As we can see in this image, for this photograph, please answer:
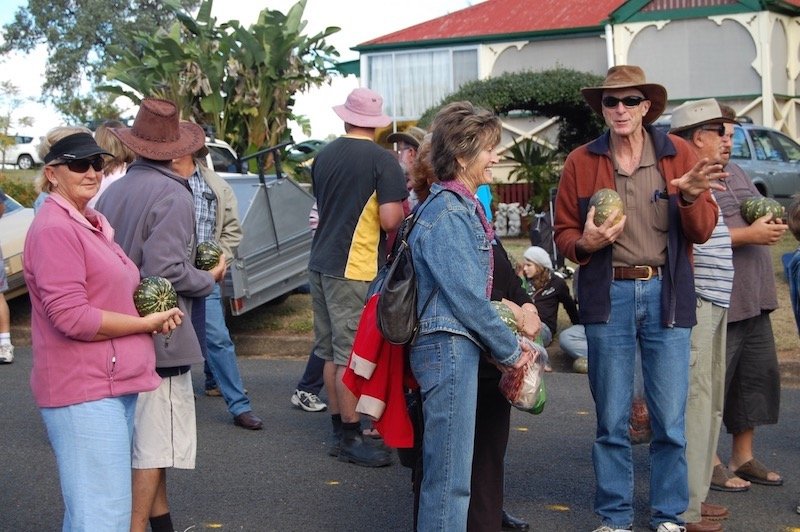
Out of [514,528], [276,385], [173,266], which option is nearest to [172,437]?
[173,266]

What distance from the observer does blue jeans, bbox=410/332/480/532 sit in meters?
4.36

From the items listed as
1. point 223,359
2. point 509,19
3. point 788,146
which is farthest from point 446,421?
point 509,19

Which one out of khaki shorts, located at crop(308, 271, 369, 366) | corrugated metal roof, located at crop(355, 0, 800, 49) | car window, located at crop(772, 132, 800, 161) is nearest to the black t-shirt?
khaki shorts, located at crop(308, 271, 369, 366)

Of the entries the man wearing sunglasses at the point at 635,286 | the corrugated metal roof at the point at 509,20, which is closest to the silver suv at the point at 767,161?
the corrugated metal roof at the point at 509,20

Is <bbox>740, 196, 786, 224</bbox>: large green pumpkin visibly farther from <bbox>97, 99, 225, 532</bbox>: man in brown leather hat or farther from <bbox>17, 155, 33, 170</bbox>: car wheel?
<bbox>17, 155, 33, 170</bbox>: car wheel

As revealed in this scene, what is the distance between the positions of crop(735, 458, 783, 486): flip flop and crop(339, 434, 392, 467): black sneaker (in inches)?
81.6

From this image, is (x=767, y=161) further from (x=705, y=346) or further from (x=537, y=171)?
(x=705, y=346)

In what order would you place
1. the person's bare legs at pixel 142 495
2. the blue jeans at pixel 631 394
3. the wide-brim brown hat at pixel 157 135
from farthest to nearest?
1. the blue jeans at pixel 631 394
2. the wide-brim brown hat at pixel 157 135
3. the person's bare legs at pixel 142 495

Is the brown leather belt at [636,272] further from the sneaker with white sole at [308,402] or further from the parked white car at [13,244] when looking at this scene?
the parked white car at [13,244]

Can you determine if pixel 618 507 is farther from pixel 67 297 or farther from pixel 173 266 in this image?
pixel 67 297

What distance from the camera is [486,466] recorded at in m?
4.75

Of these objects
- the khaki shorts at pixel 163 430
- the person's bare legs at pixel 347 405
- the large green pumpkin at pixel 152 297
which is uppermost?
the large green pumpkin at pixel 152 297

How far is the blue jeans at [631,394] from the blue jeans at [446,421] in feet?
3.55

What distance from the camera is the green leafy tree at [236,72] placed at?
22.4 meters
